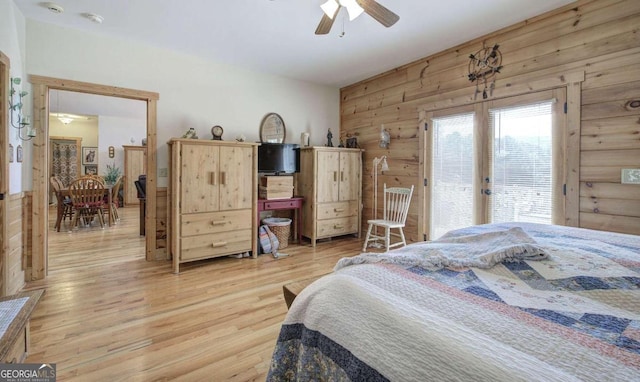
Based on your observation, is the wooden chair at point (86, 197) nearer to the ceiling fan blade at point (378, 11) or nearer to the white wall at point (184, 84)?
the white wall at point (184, 84)

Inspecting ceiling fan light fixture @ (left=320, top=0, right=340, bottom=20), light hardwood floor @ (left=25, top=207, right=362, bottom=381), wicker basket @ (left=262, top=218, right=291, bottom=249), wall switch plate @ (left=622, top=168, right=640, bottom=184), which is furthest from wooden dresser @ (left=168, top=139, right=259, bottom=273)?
wall switch plate @ (left=622, top=168, right=640, bottom=184)

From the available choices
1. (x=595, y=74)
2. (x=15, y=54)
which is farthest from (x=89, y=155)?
(x=595, y=74)

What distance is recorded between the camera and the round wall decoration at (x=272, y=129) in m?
4.48

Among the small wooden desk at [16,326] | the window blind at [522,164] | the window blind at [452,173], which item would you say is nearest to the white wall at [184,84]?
the window blind at [452,173]

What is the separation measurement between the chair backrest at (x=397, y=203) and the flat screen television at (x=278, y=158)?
1.43 metres

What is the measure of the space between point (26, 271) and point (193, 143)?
6.70 feet

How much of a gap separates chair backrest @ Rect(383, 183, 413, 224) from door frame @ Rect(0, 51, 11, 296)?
12.7 feet

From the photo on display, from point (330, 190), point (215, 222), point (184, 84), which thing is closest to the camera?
point (215, 222)

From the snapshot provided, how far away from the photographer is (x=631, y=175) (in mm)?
2369

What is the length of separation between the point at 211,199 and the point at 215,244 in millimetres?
537

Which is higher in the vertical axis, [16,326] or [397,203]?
[397,203]

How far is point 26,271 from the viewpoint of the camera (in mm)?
2963

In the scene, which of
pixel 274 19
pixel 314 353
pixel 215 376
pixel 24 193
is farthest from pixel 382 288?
pixel 24 193

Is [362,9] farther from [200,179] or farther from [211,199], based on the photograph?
[211,199]
